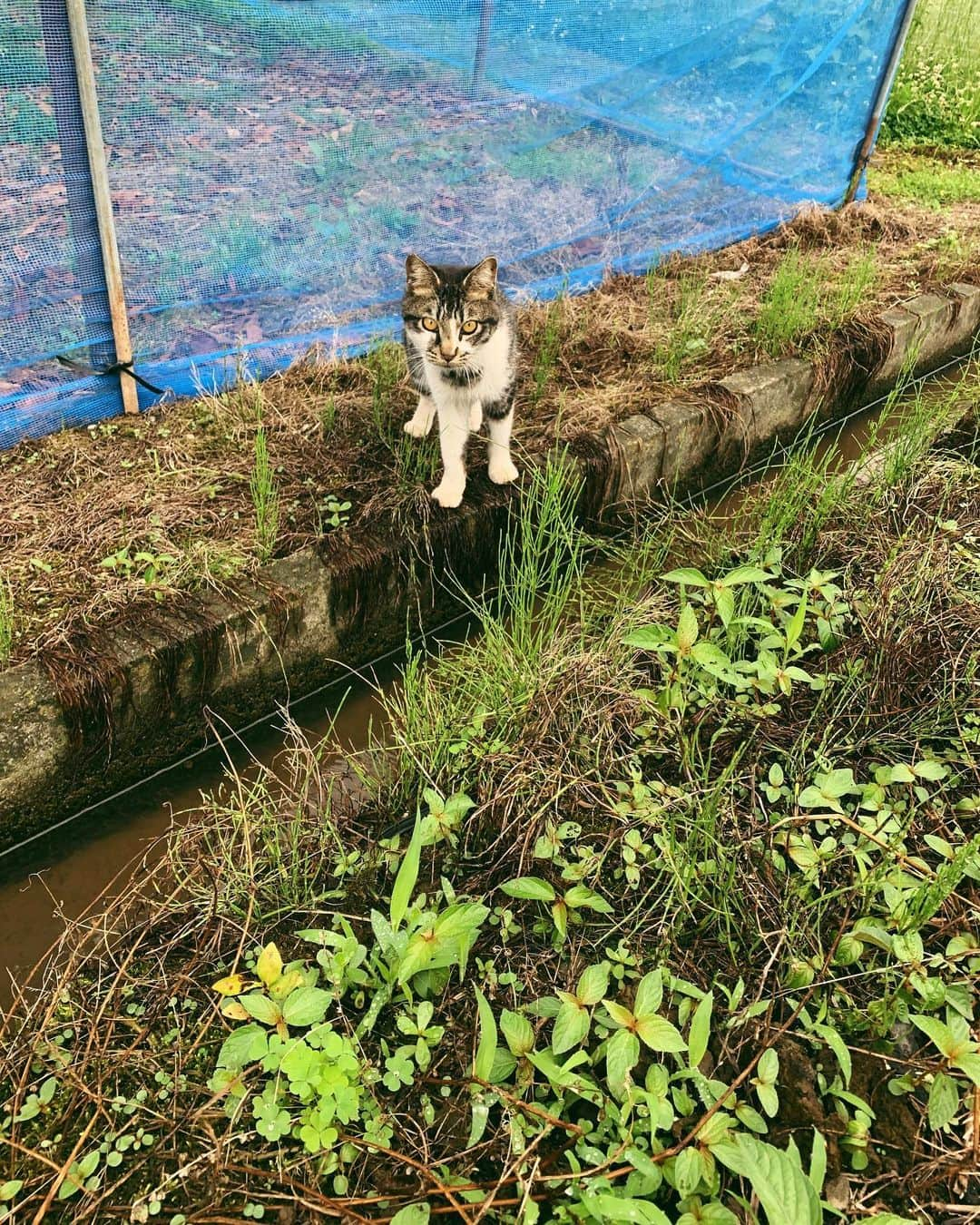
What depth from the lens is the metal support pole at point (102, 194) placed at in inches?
89.4

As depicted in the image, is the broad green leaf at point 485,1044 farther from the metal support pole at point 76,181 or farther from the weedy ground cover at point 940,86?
the weedy ground cover at point 940,86

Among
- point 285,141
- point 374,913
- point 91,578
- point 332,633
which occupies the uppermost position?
point 285,141

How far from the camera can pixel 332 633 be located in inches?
95.7

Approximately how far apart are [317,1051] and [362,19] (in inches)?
121

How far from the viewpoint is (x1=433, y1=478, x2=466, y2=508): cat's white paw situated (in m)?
2.54

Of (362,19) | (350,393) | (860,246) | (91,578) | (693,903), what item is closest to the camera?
(693,903)

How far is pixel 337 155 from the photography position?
294cm

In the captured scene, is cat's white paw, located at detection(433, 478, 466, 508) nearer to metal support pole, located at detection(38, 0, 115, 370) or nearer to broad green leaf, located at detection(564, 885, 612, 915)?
metal support pole, located at detection(38, 0, 115, 370)

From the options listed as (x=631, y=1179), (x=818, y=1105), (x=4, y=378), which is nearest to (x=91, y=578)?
(x=4, y=378)

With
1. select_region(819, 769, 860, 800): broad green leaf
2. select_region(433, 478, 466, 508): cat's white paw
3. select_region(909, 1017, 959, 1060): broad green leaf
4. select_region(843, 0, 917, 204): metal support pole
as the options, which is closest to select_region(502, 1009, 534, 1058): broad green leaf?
select_region(909, 1017, 959, 1060): broad green leaf

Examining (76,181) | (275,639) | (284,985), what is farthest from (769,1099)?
(76,181)

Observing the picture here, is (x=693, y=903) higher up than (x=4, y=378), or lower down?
lower down

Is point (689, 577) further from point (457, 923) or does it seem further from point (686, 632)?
point (457, 923)

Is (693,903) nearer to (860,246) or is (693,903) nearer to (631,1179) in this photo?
(631,1179)
